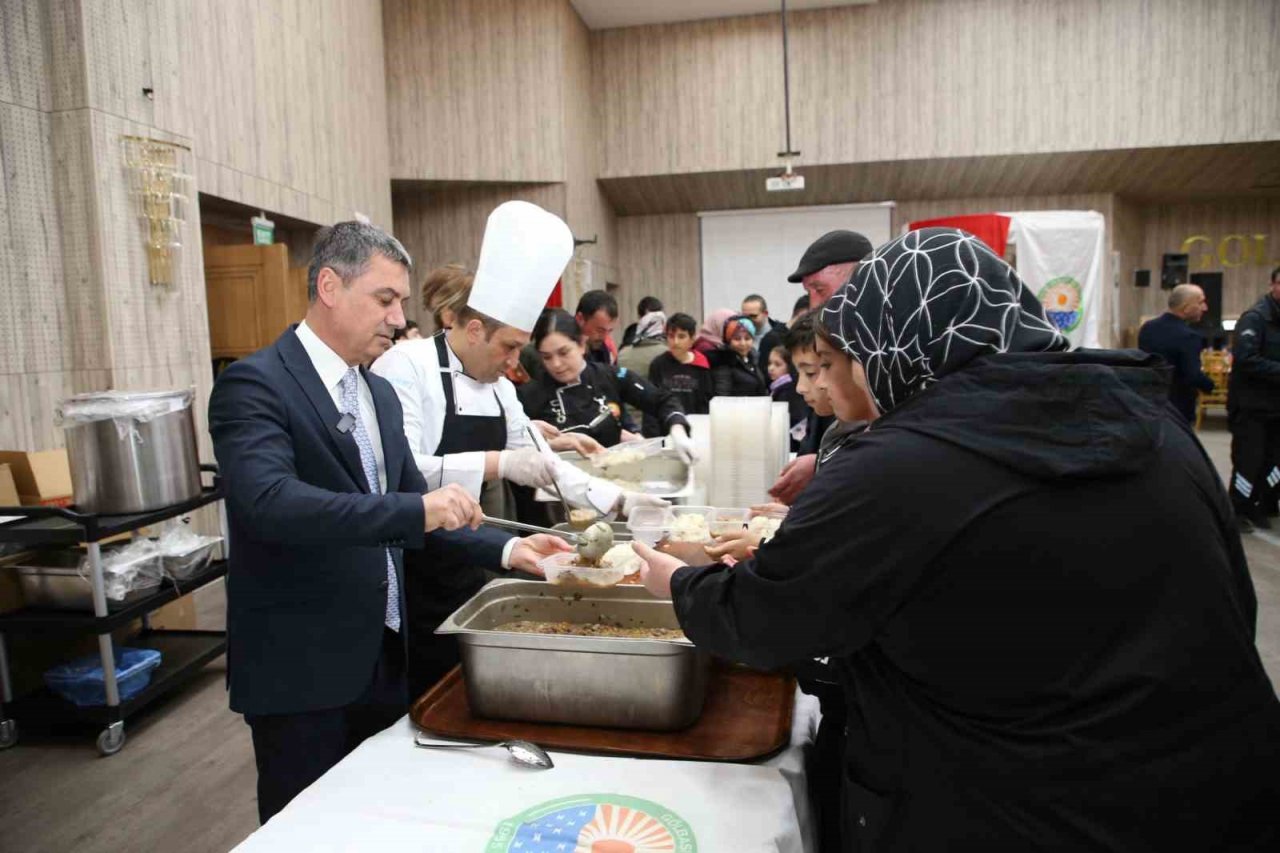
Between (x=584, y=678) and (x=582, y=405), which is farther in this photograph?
(x=582, y=405)

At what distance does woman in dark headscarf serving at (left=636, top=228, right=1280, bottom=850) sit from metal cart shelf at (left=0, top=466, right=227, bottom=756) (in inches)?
108

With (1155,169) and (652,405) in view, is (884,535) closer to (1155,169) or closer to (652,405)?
(652,405)

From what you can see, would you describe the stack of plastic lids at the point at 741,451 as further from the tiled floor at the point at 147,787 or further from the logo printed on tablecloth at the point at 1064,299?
the logo printed on tablecloth at the point at 1064,299

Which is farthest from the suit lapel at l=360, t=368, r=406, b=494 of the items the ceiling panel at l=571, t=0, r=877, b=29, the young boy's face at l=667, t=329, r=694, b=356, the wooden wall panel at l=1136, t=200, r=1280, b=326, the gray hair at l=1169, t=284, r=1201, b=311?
the wooden wall panel at l=1136, t=200, r=1280, b=326

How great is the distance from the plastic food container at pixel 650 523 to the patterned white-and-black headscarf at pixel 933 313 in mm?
918

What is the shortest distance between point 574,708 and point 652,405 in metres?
2.62

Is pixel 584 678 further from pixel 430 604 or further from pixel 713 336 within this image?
pixel 713 336

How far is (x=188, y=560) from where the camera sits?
10.5 ft

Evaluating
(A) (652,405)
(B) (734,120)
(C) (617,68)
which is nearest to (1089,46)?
(B) (734,120)

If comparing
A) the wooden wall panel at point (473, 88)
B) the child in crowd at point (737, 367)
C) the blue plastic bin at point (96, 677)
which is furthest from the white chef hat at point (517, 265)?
the wooden wall panel at point (473, 88)

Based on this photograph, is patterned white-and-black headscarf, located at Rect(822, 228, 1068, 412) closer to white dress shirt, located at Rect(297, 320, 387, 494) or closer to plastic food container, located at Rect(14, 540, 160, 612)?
white dress shirt, located at Rect(297, 320, 387, 494)

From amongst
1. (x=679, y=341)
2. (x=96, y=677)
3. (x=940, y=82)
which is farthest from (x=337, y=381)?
(x=940, y=82)

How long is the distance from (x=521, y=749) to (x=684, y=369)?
401cm

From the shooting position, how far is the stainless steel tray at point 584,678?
1.16m
